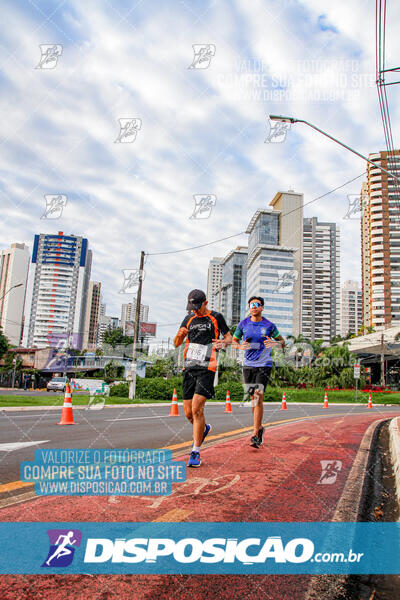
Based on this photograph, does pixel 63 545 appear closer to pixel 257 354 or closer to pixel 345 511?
pixel 345 511

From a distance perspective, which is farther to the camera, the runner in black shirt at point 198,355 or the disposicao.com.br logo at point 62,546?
the runner in black shirt at point 198,355

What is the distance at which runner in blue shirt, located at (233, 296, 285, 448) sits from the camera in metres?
5.75

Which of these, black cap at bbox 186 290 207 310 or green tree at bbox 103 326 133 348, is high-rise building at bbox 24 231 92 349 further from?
black cap at bbox 186 290 207 310

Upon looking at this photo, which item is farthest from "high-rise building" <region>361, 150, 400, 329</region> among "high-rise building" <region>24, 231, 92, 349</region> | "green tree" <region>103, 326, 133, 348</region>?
"high-rise building" <region>24, 231, 92, 349</region>

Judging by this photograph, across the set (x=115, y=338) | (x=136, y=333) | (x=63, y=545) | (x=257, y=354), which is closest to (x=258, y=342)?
(x=257, y=354)

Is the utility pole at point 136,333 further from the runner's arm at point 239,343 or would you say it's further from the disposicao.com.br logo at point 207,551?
the disposicao.com.br logo at point 207,551

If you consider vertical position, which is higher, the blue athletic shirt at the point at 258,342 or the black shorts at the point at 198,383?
the blue athletic shirt at the point at 258,342

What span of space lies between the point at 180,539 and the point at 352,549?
97 cm

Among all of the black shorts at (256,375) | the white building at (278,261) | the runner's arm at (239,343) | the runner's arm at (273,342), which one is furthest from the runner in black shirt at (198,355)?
the white building at (278,261)

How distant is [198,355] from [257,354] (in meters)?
1.36

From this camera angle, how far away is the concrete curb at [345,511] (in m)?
1.96

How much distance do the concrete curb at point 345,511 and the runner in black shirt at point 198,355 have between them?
1.55 meters

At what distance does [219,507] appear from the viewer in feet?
9.91

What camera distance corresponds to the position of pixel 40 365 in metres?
67.8
